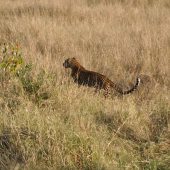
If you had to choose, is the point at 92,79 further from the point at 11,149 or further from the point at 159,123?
the point at 11,149

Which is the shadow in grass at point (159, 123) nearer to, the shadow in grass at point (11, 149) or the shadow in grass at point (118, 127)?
the shadow in grass at point (118, 127)

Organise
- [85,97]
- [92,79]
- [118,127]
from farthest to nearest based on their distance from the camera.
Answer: [92,79] → [85,97] → [118,127]

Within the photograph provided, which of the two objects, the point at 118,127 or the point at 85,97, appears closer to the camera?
the point at 118,127

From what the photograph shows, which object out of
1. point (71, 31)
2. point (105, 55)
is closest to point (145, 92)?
point (105, 55)

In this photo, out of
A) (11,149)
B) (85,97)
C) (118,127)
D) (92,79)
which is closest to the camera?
(11,149)

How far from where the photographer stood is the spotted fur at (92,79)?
550 centimetres

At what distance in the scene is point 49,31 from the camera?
28.2ft

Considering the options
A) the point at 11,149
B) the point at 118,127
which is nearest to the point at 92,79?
the point at 118,127

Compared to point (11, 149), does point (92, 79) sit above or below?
above

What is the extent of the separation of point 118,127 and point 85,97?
829 millimetres

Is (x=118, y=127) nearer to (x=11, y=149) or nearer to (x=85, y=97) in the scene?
(x=85, y=97)

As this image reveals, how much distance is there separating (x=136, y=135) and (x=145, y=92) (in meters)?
1.57

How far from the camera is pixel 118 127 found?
442 cm

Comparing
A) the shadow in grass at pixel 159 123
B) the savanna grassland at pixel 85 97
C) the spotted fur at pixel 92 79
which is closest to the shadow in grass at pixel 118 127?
the savanna grassland at pixel 85 97
